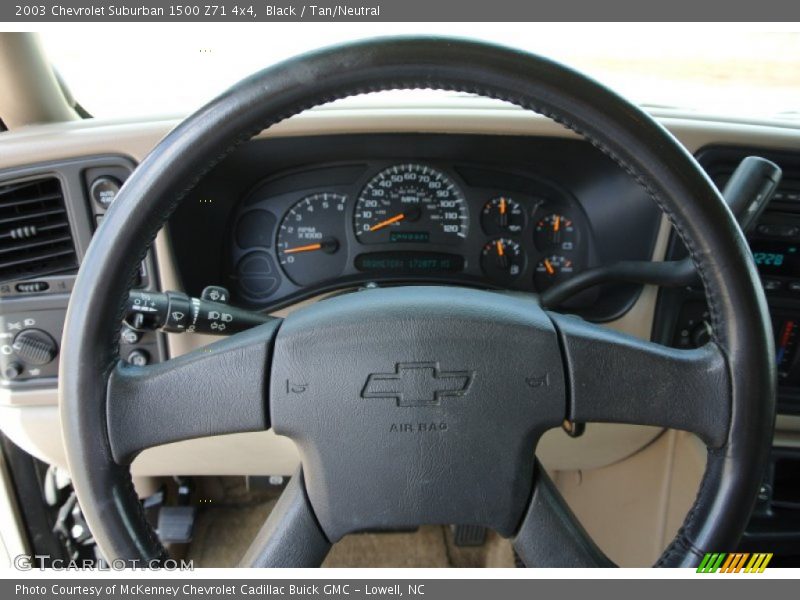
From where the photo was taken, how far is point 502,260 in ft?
4.91

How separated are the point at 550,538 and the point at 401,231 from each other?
32.7 inches

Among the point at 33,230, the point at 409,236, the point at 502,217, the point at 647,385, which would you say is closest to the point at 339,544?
the point at 409,236

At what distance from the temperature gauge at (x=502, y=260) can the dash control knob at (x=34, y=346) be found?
99 cm

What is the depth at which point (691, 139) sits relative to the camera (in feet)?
4.30

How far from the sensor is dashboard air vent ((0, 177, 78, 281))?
4.23 ft

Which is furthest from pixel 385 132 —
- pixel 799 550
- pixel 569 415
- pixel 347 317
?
pixel 799 550

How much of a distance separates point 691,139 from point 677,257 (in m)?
0.25

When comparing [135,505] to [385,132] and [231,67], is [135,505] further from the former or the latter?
[231,67]

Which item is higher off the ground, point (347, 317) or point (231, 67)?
point (231, 67)

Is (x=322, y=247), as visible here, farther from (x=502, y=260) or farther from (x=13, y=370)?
(x=13, y=370)

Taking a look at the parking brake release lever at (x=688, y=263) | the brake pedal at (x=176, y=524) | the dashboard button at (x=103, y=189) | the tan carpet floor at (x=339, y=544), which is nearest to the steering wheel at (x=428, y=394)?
the parking brake release lever at (x=688, y=263)

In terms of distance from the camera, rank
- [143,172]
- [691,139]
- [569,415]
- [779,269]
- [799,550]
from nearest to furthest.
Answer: [143,172] → [569,415] → [691,139] → [779,269] → [799,550]

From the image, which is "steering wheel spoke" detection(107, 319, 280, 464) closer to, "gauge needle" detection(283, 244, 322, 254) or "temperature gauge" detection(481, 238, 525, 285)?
"gauge needle" detection(283, 244, 322, 254)

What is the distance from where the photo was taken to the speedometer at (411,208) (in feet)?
4.76
